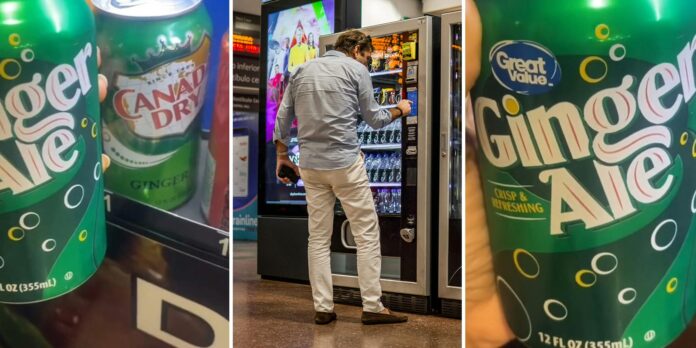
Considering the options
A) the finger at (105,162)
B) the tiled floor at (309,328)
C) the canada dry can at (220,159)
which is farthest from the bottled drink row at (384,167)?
the finger at (105,162)

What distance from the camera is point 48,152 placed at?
179 cm

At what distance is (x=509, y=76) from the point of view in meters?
1.49

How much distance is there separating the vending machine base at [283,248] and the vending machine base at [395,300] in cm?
76

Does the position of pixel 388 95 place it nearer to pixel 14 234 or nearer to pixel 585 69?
pixel 14 234

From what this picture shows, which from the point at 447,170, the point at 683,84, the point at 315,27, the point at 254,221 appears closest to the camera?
the point at 683,84

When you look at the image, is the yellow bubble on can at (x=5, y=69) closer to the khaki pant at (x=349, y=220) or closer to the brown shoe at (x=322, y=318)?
the khaki pant at (x=349, y=220)

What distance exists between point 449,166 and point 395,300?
35.7 inches

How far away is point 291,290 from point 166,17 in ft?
13.6

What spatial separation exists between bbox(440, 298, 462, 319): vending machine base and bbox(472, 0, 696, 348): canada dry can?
320 centimetres

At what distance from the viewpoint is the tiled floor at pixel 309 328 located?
3.81 m

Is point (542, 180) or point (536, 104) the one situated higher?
point (536, 104)

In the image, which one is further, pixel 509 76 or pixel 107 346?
pixel 107 346

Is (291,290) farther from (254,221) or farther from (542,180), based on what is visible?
(254,221)

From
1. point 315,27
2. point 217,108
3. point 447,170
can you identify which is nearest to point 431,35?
point 447,170
